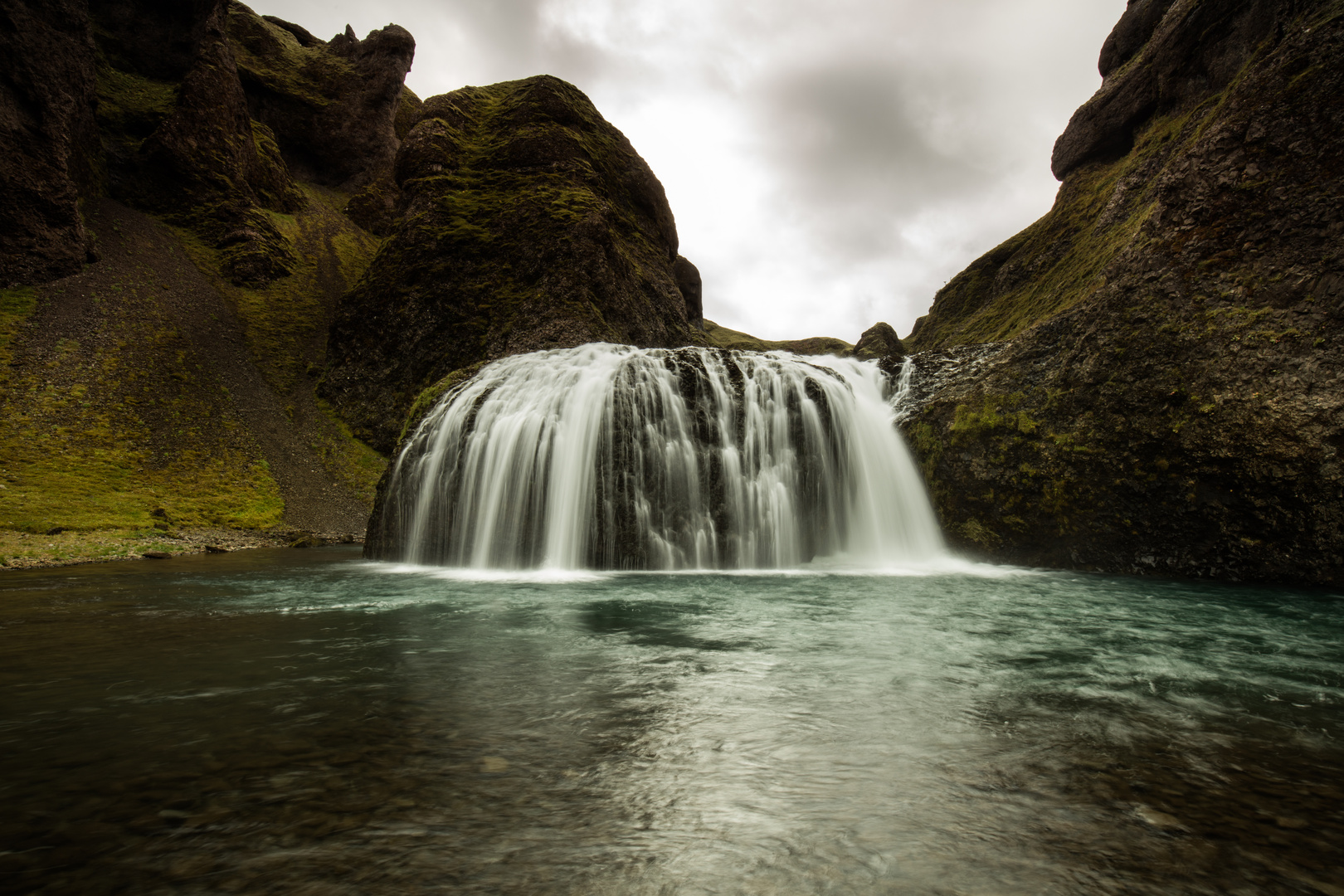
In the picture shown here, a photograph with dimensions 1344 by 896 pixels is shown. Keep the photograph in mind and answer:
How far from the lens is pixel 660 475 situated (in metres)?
14.1

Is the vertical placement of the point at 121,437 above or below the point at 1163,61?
below

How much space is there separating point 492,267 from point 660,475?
25.7 metres

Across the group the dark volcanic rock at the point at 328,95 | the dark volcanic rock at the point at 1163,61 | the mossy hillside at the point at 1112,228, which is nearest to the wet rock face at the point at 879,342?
the mossy hillside at the point at 1112,228

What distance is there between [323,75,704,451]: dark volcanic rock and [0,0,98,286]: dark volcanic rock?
1416 cm

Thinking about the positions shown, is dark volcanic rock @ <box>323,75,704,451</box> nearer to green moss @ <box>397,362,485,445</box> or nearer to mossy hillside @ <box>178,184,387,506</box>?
mossy hillside @ <box>178,184,387,506</box>

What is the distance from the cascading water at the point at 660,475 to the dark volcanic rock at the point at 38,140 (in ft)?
106

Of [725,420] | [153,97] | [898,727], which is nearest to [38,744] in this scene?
[898,727]

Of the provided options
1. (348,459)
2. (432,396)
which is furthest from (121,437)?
(432,396)

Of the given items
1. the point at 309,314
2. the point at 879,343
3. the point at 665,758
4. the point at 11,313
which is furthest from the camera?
the point at 879,343

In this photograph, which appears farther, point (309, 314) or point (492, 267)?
point (309, 314)

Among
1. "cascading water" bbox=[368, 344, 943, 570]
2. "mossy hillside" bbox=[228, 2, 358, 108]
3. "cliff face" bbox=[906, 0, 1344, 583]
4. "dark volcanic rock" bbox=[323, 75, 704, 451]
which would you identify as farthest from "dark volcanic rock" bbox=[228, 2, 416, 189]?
"cliff face" bbox=[906, 0, 1344, 583]

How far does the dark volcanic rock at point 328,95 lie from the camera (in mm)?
62406

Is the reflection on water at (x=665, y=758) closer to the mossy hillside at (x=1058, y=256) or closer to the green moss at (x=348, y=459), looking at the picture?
the mossy hillside at (x=1058, y=256)

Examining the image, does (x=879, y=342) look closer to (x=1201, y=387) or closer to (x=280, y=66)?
(x=1201, y=387)
